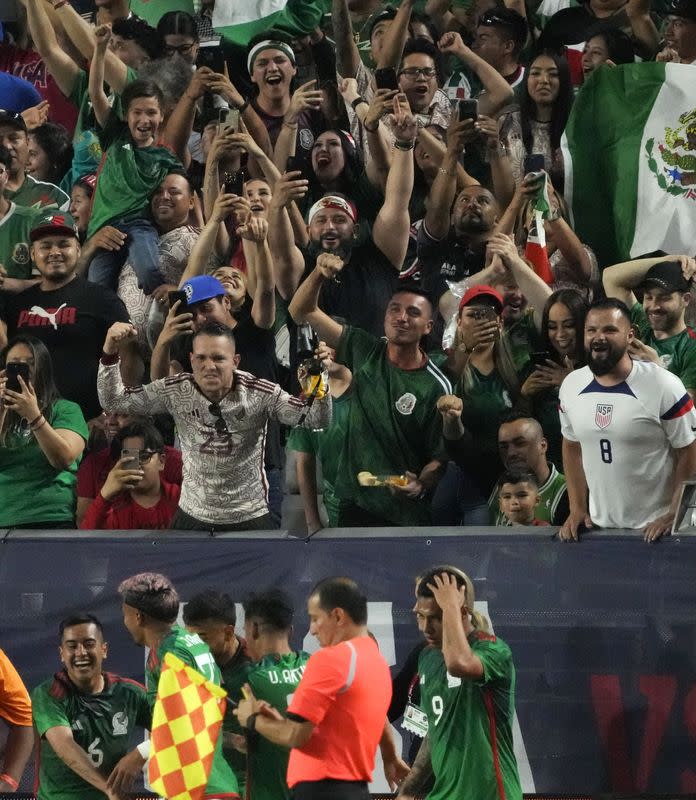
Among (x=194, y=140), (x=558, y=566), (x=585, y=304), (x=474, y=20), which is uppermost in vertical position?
(x=474, y=20)

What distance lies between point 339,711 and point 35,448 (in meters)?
2.78

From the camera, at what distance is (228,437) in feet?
27.0

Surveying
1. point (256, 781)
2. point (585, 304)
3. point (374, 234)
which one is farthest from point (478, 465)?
point (256, 781)

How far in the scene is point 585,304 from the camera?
9055 millimetres

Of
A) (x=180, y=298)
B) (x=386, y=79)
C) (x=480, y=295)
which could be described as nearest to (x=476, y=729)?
(x=480, y=295)

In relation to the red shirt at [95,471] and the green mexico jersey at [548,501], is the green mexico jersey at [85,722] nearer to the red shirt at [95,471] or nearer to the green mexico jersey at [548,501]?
the red shirt at [95,471]

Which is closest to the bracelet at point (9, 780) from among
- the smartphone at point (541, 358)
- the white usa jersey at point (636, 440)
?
the white usa jersey at point (636, 440)

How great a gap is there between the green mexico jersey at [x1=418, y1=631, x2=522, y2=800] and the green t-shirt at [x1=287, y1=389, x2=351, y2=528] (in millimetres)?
2023

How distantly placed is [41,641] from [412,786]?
6.22ft

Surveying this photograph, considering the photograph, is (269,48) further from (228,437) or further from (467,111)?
(228,437)

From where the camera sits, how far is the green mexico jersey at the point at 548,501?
8383mm

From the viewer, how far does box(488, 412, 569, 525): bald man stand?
8453 millimetres

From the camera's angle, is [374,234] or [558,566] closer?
[558,566]

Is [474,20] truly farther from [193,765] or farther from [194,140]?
[193,765]
